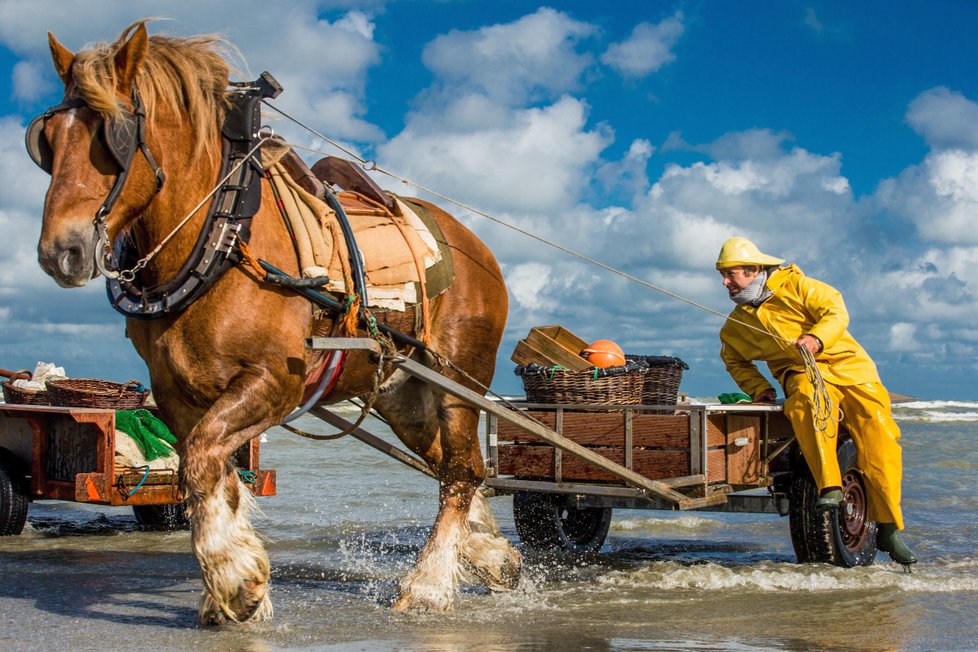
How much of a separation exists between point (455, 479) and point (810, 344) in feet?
8.13

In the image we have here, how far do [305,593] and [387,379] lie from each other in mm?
1500

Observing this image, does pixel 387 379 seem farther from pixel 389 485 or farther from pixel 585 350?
pixel 389 485

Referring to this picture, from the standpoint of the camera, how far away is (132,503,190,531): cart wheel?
377 inches

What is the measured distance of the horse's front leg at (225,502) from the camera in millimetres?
4527

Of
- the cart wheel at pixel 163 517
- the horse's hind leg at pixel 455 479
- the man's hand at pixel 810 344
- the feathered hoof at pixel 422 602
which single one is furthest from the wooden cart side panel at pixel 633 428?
the cart wheel at pixel 163 517

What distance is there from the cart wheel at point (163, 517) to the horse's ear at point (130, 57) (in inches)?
231

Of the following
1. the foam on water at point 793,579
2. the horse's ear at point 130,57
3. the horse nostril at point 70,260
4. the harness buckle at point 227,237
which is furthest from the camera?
the foam on water at point 793,579

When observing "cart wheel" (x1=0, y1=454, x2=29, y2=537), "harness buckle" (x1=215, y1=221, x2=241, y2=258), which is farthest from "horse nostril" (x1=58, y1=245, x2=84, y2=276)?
"cart wheel" (x1=0, y1=454, x2=29, y2=537)

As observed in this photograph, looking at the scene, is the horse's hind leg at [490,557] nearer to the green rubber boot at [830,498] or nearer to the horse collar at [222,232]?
the green rubber boot at [830,498]

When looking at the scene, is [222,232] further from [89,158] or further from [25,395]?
[25,395]

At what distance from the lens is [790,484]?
7137 millimetres

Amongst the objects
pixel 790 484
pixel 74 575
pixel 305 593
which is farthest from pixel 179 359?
pixel 790 484

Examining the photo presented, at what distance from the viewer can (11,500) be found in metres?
8.61

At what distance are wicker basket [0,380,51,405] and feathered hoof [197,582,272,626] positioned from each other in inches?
201
